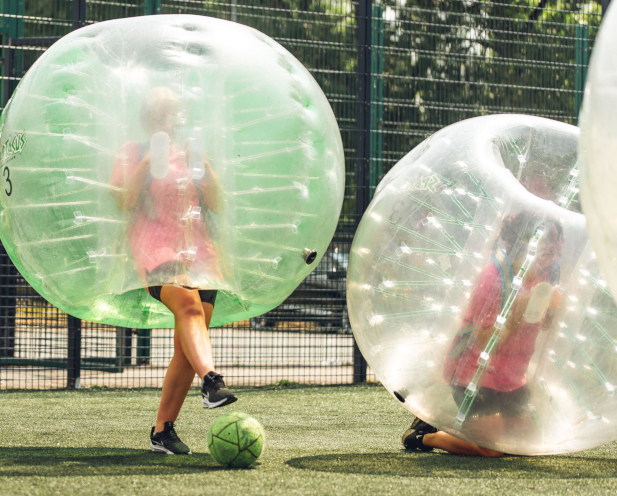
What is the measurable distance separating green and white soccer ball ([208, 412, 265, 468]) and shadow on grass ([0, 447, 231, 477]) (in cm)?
7

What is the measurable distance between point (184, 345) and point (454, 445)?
1.35m

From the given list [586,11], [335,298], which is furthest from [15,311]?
[586,11]

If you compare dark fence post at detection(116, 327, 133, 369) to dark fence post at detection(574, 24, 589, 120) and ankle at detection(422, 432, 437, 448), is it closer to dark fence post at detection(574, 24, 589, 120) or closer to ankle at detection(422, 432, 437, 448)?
ankle at detection(422, 432, 437, 448)

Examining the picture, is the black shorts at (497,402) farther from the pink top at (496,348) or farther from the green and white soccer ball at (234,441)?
the green and white soccer ball at (234,441)

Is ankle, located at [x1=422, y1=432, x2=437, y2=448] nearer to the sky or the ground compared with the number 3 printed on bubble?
nearer to the ground

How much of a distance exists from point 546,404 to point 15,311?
474 cm

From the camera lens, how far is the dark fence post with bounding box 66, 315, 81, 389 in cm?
648

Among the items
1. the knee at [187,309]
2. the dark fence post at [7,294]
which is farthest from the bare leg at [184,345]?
the dark fence post at [7,294]

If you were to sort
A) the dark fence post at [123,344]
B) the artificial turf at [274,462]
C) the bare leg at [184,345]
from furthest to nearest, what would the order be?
the dark fence post at [123,344] < the bare leg at [184,345] < the artificial turf at [274,462]

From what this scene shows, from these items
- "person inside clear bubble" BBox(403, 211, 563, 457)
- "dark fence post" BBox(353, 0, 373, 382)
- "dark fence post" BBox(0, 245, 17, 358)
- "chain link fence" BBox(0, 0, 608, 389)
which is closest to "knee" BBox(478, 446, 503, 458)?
"person inside clear bubble" BBox(403, 211, 563, 457)

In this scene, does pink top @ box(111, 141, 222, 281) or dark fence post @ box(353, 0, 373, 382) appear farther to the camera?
dark fence post @ box(353, 0, 373, 382)

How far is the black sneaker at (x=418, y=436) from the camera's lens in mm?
3861

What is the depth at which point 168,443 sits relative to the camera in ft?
12.0

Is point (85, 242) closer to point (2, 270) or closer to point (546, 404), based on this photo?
point (546, 404)
